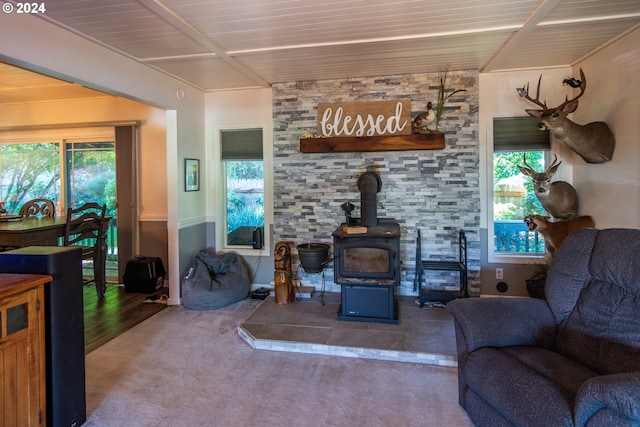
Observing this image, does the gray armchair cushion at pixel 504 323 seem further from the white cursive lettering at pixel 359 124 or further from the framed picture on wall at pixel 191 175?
the framed picture on wall at pixel 191 175

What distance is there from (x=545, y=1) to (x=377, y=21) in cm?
109

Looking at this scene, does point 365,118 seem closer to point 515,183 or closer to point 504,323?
point 515,183

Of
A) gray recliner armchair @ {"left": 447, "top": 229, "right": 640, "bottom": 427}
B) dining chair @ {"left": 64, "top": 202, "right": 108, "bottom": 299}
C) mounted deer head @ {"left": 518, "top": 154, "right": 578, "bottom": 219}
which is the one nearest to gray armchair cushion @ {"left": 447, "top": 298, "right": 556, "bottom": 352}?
gray recliner armchair @ {"left": 447, "top": 229, "right": 640, "bottom": 427}

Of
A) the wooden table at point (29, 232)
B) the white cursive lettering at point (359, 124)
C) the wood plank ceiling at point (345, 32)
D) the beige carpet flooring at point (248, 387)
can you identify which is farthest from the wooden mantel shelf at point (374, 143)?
the wooden table at point (29, 232)

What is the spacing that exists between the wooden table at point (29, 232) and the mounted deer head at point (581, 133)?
474 centimetres

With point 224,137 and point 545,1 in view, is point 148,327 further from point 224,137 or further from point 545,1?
point 545,1

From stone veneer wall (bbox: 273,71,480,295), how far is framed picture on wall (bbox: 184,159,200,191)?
0.95 m

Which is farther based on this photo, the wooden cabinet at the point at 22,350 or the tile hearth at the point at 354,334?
the tile hearth at the point at 354,334

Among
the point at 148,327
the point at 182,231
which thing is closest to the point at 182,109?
the point at 182,231

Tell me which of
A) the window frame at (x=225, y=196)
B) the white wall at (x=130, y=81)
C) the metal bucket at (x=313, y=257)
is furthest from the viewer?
the window frame at (x=225, y=196)

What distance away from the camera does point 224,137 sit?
4559mm

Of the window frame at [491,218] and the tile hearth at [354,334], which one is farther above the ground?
the window frame at [491,218]

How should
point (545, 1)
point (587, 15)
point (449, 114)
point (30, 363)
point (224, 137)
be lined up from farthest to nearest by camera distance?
point (224, 137), point (449, 114), point (587, 15), point (545, 1), point (30, 363)

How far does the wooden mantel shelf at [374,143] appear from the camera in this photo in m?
3.75
